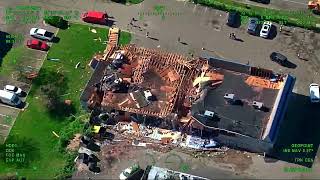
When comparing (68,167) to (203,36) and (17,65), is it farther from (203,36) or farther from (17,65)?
(203,36)

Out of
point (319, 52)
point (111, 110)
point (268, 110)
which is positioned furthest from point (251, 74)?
point (111, 110)

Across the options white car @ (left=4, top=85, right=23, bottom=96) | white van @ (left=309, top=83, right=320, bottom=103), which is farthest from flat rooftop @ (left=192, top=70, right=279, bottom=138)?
white car @ (left=4, top=85, right=23, bottom=96)

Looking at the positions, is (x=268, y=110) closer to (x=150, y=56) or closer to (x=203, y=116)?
(x=203, y=116)

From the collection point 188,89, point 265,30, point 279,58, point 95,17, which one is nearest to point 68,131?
point 188,89

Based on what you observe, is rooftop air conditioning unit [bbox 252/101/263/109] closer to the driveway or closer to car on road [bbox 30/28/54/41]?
the driveway

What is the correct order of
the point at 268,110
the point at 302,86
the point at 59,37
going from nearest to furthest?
the point at 268,110, the point at 302,86, the point at 59,37

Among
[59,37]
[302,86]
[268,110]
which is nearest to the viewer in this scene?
[268,110]
